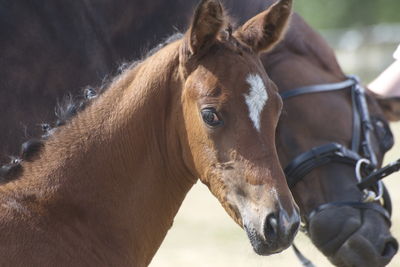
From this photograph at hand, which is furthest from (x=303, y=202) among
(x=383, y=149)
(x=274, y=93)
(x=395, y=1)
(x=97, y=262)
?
(x=395, y=1)

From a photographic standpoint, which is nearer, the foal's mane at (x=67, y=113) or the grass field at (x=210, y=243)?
the foal's mane at (x=67, y=113)

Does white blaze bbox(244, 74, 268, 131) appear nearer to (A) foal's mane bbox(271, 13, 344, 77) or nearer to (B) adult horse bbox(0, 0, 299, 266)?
(B) adult horse bbox(0, 0, 299, 266)

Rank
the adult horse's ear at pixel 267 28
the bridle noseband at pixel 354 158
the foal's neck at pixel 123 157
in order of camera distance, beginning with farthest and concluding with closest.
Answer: the bridle noseband at pixel 354 158 < the adult horse's ear at pixel 267 28 < the foal's neck at pixel 123 157

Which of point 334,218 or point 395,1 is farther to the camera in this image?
point 395,1

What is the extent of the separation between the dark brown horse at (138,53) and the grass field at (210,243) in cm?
107

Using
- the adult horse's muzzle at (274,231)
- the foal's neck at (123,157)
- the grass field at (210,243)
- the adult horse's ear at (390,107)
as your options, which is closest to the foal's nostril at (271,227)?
the adult horse's muzzle at (274,231)

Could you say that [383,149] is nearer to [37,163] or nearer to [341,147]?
[341,147]

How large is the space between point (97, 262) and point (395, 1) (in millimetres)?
30093

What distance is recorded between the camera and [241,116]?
12.1 ft

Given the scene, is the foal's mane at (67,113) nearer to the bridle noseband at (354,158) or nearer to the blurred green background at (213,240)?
the bridle noseband at (354,158)

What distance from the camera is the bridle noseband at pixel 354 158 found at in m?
4.69

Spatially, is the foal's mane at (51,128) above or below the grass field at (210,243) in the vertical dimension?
above

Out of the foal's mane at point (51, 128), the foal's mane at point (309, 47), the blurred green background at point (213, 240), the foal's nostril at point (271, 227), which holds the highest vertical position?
the foal's mane at point (51, 128)

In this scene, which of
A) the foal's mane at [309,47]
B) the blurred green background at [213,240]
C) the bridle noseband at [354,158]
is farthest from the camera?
the blurred green background at [213,240]
